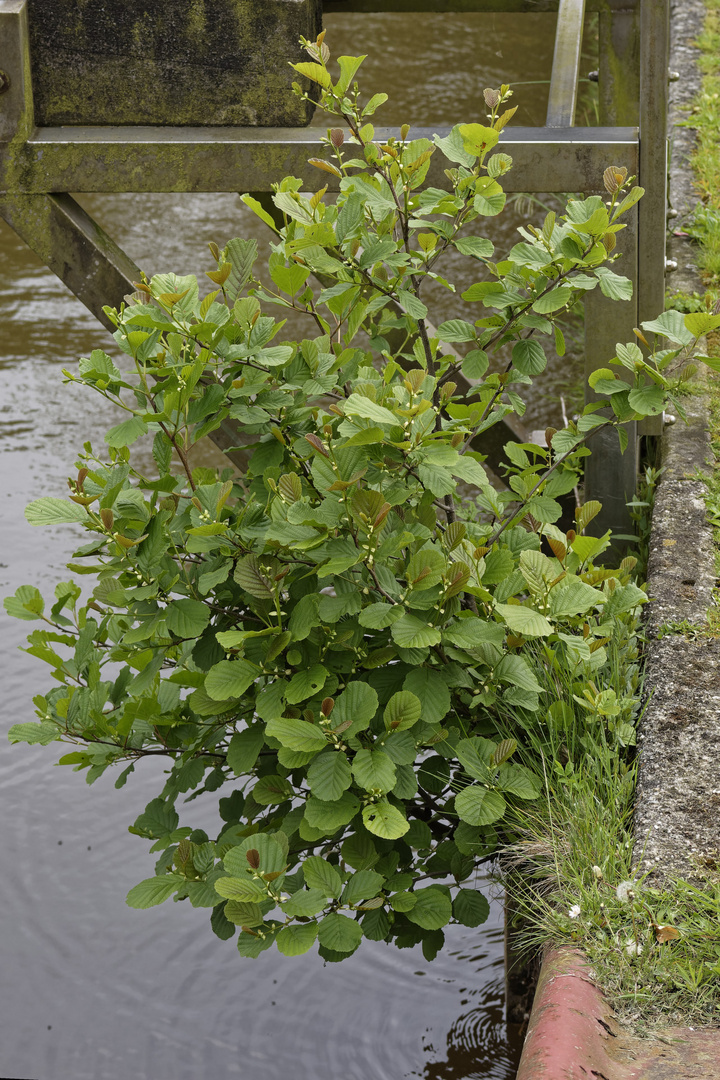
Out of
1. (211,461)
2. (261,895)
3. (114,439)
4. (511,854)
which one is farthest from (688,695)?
(211,461)

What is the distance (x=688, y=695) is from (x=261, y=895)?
981 mm

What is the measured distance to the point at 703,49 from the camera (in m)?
6.13

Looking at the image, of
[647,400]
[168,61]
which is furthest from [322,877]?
[168,61]

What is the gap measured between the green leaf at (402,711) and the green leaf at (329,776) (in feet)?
0.32

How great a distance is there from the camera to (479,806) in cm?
191

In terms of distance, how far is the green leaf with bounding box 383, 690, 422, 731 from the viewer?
1822 mm

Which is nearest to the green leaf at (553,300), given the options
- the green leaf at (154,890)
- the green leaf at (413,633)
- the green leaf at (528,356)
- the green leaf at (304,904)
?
the green leaf at (528,356)

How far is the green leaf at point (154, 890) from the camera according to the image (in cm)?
195

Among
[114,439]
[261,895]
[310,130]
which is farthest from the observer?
[310,130]

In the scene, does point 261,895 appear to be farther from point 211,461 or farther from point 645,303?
point 211,461

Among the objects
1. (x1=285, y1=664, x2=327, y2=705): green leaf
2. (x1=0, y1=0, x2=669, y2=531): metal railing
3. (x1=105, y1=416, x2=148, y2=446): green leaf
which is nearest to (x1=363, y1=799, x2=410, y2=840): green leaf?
(x1=285, y1=664, x2=327, y2=705): green leaf

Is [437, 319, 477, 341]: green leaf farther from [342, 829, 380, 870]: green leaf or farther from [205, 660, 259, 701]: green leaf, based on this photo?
[342, 829, 380, 870]: green leaf

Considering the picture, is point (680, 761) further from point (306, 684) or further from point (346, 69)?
point (346, 69)

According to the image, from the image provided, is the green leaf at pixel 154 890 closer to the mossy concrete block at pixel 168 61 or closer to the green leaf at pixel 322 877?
the green leaf at pixel 322 877
